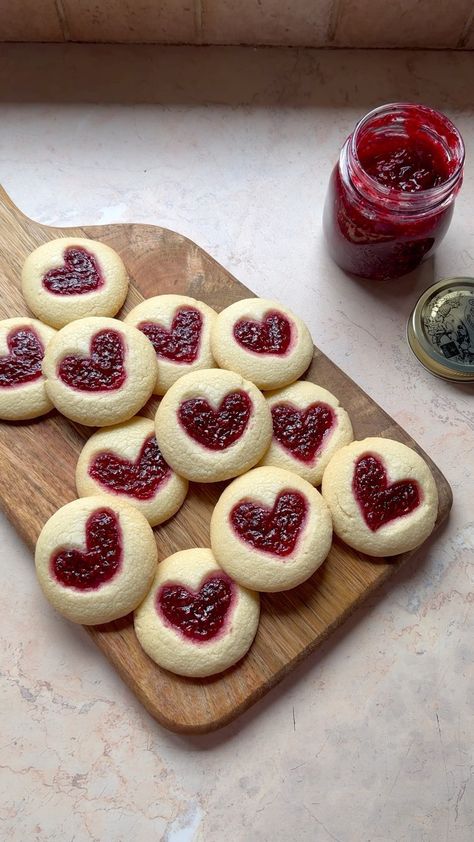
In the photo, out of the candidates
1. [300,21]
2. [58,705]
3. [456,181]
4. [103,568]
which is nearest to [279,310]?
[456,181]

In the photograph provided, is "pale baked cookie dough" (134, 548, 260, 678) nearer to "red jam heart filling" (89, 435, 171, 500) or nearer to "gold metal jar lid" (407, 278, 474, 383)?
"red jam heart filling" (89, 435, 171, 500)

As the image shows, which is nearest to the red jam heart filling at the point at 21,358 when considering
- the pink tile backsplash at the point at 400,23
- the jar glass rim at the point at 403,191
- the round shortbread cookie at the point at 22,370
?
the round shortbread cookie at the point at 22,370

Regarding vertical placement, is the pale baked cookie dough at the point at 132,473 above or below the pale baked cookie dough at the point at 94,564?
above

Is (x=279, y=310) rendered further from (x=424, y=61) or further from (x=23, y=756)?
(x=23, y=756)

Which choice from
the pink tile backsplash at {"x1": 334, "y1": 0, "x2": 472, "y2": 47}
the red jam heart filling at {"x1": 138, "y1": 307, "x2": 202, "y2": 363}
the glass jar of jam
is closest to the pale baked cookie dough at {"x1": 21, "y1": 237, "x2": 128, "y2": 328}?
the red jam heart filling at {"x1": 138, "y1": 307, "x2": 202, "y2": 363}

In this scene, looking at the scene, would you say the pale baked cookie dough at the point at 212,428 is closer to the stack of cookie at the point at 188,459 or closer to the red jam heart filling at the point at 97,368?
the stack of cookie at the point at 188,459

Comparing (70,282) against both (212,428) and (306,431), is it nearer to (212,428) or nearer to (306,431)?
(212,428)
